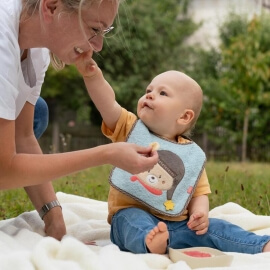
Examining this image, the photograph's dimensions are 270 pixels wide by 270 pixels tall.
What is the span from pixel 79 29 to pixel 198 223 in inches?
37.9

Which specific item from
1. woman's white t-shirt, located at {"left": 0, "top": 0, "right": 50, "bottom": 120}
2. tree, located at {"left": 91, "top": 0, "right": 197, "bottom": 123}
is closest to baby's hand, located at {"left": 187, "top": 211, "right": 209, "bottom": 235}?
woman's white t-shirt, located at {"left": 0, "top": 0, "right": 50, "bottom": 120}

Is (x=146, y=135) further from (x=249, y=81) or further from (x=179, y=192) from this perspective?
(x=249, y=81)

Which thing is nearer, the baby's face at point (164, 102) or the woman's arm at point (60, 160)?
the woman's arm at point (60, 160)

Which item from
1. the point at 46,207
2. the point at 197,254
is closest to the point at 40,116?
the point at 46,207

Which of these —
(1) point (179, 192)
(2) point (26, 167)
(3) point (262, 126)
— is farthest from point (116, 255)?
(3) point (262, 126)

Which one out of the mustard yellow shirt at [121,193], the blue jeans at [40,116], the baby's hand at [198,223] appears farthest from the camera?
the blue jeans at [40,116]

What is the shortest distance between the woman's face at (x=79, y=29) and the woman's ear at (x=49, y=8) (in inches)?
0.9

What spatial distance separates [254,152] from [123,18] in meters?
5.27

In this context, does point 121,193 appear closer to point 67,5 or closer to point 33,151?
point 33,151

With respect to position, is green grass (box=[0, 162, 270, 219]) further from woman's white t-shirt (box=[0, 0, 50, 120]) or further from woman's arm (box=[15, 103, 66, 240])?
woman's white t-shirt (box=[0, 0, 50, 120])

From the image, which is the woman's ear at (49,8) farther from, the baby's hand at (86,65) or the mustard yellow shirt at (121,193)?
the mustard yellow shirt at (121,193)

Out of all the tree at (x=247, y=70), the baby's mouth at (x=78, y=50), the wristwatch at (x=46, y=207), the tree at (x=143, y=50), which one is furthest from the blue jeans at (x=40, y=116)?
the tree at (x=143, y=50)

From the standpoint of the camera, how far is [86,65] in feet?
8.89

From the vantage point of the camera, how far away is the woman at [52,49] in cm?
228
